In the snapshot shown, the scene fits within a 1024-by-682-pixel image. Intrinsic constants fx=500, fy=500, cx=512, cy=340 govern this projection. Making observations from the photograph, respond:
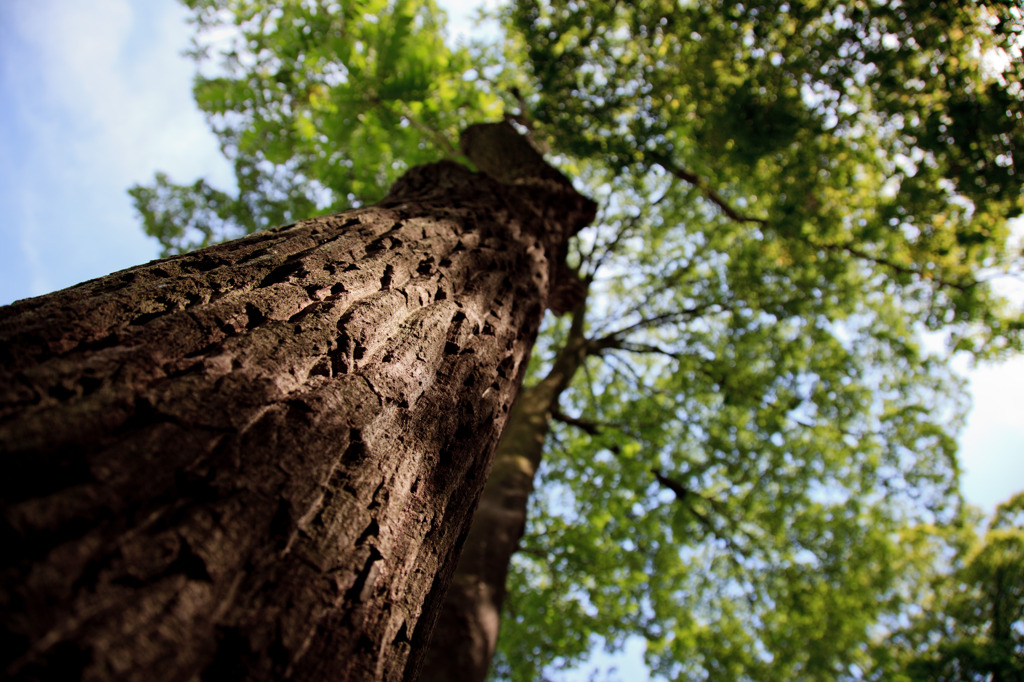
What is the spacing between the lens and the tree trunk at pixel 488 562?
3.24 m

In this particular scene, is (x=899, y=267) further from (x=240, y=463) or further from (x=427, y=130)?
(x=240, y=463)

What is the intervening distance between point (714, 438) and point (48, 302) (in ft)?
25.0

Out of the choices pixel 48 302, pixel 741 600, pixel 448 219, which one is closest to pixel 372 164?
pixel 448 219

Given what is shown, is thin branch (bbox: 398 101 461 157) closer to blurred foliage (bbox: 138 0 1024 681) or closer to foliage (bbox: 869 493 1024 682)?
blurred foliage (bbox: 138 0 1024 681)

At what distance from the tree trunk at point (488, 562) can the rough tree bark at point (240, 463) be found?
985 millimetres

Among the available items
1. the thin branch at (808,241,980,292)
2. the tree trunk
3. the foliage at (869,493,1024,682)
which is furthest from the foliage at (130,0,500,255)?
the foliage at (869,493,1024,682)

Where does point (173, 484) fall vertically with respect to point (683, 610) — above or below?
below

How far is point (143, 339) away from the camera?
1048mm

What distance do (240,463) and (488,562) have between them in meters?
3.26

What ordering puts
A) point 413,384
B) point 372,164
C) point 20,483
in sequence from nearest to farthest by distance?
point 20,483 → point 413,384 → point 372,164

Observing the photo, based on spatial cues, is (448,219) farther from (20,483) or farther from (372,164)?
(372,164)

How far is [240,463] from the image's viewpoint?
3.00 feet

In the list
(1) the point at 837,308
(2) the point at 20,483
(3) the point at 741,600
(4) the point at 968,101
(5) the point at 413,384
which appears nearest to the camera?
(2) the point at 20,483

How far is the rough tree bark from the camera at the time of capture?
694 millimetres
